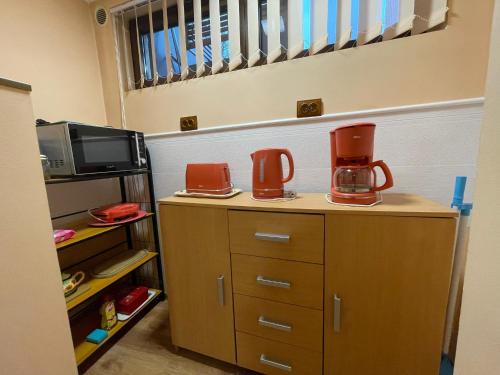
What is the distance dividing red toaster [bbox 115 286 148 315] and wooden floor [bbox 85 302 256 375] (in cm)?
14

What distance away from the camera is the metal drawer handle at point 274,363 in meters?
0.98

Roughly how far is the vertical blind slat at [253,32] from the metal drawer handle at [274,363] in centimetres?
152

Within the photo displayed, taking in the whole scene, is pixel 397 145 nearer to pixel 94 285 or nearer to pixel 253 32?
pixel 253 32

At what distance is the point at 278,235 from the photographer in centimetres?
89

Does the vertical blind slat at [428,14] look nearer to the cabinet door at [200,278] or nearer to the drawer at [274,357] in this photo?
the cabinet door at [200,278]

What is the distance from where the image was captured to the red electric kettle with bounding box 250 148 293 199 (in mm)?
1019

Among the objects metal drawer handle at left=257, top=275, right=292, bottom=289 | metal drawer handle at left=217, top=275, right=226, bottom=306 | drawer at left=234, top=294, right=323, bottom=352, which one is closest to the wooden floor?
drawer at left=234, top=294, right=323, bottom=352

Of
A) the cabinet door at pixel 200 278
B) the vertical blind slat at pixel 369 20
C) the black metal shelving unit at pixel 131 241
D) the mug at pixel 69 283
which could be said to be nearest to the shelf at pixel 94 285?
the mug at pixel 69 283

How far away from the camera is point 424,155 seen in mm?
1046

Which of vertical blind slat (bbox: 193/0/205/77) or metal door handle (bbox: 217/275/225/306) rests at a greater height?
vertical blind slat (bbox: 193/0/205/77)

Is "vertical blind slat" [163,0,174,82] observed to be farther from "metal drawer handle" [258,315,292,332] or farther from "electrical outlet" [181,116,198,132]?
"metal drawer handle" [258,315,292,332]

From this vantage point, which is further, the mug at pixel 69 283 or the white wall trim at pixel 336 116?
the mug at pixel 69 283

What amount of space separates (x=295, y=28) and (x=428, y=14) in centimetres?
58

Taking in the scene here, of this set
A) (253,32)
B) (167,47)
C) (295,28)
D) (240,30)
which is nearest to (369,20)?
(295,28)
